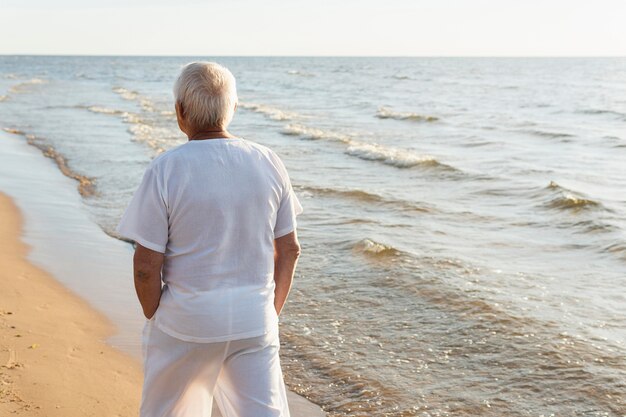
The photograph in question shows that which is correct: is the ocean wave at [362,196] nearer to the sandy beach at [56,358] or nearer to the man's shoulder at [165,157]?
the sandy beach at [56,358]

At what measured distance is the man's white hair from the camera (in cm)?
267

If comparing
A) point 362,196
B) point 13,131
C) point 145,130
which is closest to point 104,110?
point 145,130

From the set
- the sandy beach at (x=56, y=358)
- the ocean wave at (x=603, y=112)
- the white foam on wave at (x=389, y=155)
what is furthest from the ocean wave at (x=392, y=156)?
the ocean wave at (x=603, y=112)

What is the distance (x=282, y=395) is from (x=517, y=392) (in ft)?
9.65

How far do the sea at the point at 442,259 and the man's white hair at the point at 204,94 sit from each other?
277 centimetres

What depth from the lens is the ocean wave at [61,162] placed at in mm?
12639

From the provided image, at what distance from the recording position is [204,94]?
2666 millimetres

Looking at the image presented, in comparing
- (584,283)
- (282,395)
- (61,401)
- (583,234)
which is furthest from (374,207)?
(282,395)

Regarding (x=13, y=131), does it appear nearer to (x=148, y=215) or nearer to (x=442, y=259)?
(x=442, y=259)

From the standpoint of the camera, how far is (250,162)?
2.65 meters

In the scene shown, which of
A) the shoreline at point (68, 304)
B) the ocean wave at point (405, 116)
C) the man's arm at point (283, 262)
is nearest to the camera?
the man's arm at point (283, 262)

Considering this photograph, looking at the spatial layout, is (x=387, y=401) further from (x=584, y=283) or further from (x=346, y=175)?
(x=346, y=175)

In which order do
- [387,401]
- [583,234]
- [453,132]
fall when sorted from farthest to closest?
[453,132] < [583,234] < [387,401]

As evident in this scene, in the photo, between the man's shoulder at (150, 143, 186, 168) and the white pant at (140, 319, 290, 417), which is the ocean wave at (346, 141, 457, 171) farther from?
the man's shoulder at (150, 143, 186, 168)
